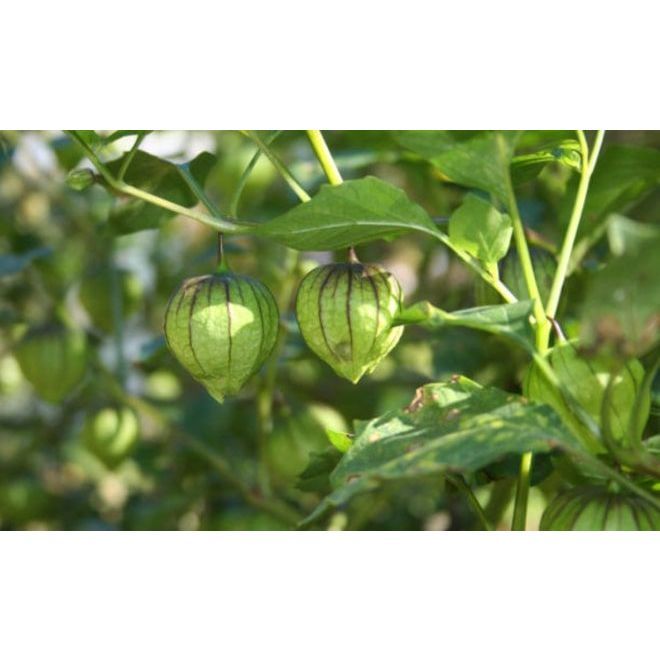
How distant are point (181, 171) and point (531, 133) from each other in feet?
0.76

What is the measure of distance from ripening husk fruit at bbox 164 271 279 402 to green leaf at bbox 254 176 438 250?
7cm

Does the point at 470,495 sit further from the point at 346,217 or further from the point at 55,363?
the point at 55,363

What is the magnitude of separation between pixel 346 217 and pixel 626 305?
0.59ft

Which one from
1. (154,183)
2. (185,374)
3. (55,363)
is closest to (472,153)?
(154,183)

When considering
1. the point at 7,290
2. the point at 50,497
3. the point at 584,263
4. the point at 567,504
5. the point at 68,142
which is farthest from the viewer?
the point at 50,497

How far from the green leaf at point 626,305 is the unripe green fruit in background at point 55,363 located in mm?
845

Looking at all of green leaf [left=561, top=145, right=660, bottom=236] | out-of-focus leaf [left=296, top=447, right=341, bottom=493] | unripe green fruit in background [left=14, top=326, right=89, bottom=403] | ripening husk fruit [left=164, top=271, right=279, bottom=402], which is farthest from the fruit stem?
unripe green fruit in background [left=14, top=326, right=89, bottom=403]

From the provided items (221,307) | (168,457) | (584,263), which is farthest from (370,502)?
(168,457)

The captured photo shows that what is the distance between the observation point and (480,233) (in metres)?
0.65

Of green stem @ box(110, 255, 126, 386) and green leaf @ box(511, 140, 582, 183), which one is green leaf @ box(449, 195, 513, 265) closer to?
green leaf @ box(511, 140, 582, 183)

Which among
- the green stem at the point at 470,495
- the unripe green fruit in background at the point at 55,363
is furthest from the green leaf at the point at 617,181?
the unripe green fruit in background at the point at 55,363

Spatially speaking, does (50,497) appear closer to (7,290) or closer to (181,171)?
(7,290)

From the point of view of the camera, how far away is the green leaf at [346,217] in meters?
0.62

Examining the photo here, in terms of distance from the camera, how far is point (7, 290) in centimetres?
152
